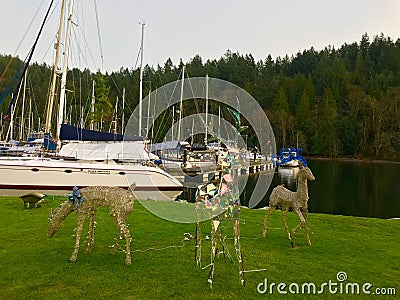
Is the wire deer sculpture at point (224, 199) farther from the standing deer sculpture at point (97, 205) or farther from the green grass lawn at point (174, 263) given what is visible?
the standing deer sculpture at point (97, 205)

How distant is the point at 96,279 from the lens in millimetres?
5332

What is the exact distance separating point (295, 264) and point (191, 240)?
7.23 feet

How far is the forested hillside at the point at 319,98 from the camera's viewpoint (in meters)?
63.1

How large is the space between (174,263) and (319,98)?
243ft

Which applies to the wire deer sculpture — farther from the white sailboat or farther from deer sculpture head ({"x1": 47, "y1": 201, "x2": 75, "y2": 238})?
the white sailboat

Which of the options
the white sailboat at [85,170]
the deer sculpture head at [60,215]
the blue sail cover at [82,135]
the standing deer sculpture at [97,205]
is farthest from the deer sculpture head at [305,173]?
the blue sail cover at [82,135]

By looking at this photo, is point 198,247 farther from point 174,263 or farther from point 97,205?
point 97,205

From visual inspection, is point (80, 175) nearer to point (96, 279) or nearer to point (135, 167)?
point (135, 167)

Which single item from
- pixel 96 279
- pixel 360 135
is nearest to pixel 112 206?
pixel 96 279

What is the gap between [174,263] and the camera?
607 centimetres

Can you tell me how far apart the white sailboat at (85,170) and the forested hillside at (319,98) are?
35944mm

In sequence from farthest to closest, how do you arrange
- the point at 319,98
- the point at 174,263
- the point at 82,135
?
the point at 319,98
the point at 82,135
the point at 174,263

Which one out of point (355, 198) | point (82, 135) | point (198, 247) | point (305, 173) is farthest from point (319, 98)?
point (198, 247)

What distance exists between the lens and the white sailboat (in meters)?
16.3
